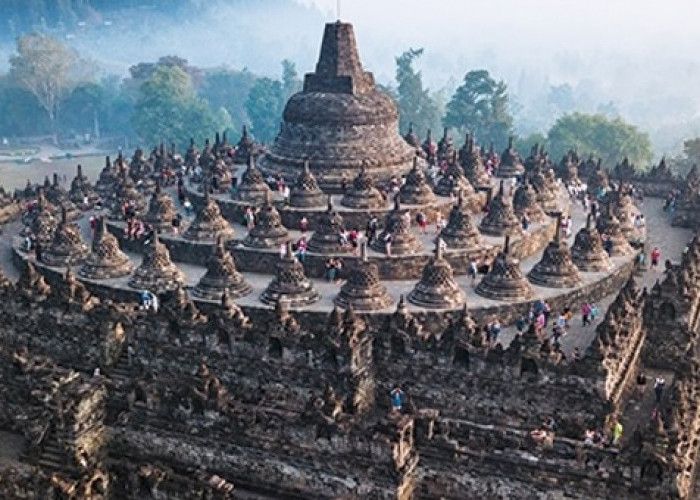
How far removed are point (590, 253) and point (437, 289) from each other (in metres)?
→ 7.47

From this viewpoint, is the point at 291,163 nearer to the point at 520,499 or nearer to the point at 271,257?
the point at 271,257

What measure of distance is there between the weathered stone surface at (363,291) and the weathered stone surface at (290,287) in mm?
1081

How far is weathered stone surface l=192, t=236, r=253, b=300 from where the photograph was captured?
26.7 meters

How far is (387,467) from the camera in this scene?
57.3 feet

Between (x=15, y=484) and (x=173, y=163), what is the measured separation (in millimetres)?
33334

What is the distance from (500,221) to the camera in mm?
32281

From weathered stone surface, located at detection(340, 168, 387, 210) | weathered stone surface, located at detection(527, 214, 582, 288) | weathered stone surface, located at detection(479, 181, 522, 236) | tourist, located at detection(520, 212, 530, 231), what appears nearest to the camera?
weathered stone surface, located at detection(527, 214, 582, 288)

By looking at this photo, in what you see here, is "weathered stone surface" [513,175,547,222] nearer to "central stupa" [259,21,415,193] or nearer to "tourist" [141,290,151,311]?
"central stupa" [259,21,415,193]

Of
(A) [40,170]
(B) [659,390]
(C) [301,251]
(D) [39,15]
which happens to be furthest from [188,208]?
(D) [39,15]

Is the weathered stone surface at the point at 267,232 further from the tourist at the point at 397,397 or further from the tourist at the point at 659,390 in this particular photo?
the tourist at the point at 659,390

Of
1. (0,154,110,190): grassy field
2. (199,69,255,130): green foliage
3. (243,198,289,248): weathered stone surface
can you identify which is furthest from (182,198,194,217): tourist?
(199,69,255,130): green foliage

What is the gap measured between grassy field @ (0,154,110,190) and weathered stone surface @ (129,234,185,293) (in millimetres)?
43404

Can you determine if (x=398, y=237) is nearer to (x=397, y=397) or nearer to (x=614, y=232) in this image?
(x=397, y=397)

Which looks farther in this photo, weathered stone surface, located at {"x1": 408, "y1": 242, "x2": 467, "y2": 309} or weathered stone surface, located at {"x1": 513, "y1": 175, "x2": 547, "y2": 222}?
weathered stone surface, located at {"x1": 513, "y1": 175, "x2": 547, "y2": 222}
